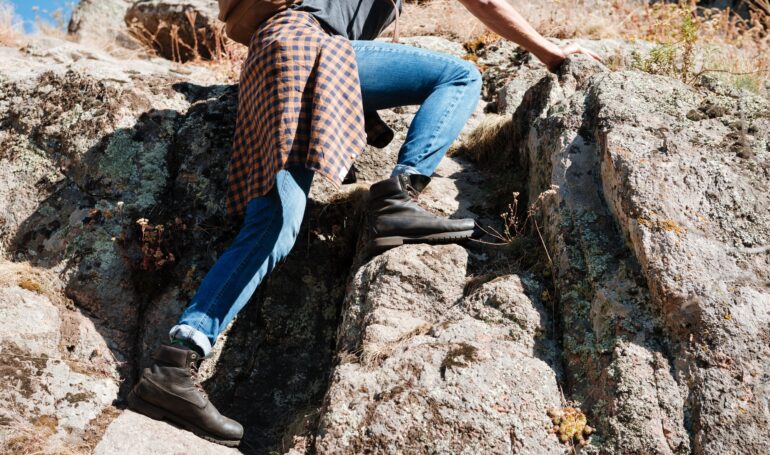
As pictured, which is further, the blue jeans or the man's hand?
the man's hand

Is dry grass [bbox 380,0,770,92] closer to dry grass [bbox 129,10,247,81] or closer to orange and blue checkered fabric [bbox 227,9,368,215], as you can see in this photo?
dry grass [bbox 129,10,247,81]

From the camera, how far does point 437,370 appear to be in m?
2.83

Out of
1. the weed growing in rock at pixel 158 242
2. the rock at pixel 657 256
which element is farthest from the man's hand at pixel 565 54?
the weed growing in rock at pixel 158 242

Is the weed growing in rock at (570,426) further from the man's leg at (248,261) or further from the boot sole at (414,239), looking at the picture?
the man's leg at (248,261)

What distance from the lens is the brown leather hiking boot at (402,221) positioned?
3.47m

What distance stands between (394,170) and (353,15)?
0.82m

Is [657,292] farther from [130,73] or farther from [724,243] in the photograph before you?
[130,73]

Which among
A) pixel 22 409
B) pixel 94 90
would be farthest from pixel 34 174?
pixel 22 409

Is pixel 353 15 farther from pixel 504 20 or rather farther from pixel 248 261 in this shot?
pixel 248 261

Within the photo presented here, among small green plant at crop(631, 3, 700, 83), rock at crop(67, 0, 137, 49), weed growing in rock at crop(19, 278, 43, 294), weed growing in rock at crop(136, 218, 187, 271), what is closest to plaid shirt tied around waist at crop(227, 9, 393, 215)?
weed growing in rock at crop(136, 218, 187, 271)

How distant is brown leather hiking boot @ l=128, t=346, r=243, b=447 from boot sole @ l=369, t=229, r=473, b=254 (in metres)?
1.01

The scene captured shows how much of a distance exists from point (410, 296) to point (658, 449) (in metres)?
1.23

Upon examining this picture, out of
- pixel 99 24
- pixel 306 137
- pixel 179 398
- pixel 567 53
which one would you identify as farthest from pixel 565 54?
pixel 99 24

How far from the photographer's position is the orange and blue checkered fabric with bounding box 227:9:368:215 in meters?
3.15
